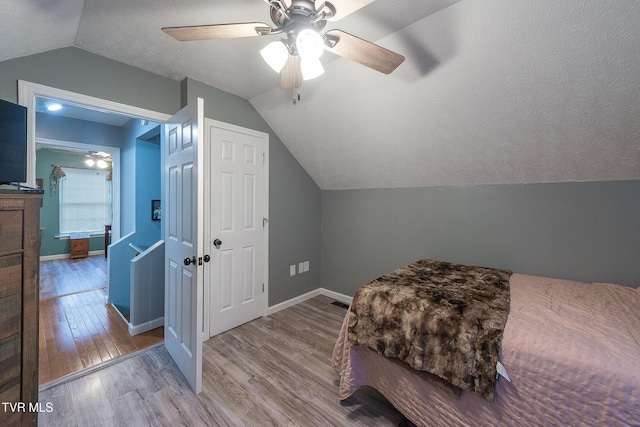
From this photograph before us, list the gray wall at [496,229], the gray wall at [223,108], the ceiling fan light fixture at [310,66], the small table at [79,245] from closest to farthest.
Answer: the ceiling fan light fixture at [310,66]
the gray wall at [223,108]
the gray wall at [496,229]
the small table at [79,245]

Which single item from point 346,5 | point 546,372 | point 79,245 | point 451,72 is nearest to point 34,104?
point 346,5

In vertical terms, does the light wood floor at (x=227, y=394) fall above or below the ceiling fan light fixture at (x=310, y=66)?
below

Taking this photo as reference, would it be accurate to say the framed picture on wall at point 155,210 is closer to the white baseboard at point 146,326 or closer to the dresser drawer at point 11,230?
the white baseboard at point 146,326

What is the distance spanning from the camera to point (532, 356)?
1.15 m

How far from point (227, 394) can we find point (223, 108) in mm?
2433

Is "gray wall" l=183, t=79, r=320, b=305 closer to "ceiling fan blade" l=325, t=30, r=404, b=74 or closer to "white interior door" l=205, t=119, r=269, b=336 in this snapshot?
"white interior door" l=205, t=119, r=269, b=336

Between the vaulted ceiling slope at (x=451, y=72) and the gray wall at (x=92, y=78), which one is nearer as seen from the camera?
the vaulted ceiling slope at (x=451, y=72)

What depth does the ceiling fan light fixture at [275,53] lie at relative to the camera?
1.25 m

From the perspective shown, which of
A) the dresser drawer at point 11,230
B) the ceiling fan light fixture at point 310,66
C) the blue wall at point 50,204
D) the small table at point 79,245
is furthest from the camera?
the small table at point 79,245

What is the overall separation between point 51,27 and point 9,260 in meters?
1.36

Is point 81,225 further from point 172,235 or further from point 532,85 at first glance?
point 532,85

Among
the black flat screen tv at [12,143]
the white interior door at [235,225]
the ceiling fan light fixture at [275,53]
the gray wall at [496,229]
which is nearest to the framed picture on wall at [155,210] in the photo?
the white interior door at [235,225]

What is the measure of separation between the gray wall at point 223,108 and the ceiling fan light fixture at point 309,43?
5.27 ft

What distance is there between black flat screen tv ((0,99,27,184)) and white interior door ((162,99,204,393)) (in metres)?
0.80
